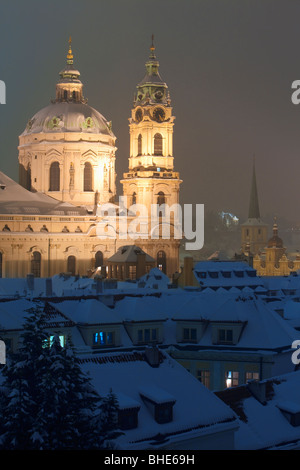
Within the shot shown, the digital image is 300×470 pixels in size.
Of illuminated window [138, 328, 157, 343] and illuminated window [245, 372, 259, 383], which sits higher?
illuminated window [138, 328, 157, 343]

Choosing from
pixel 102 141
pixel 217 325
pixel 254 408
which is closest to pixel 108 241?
pixel 102 141

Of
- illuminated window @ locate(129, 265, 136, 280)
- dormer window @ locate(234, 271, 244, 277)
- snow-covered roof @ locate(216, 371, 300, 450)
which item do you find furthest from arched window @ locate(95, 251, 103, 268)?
snow-covered roof @ locate(216, 371, 300, 450)

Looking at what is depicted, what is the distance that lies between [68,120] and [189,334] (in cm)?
6211

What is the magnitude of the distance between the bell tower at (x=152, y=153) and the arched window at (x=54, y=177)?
6.74m

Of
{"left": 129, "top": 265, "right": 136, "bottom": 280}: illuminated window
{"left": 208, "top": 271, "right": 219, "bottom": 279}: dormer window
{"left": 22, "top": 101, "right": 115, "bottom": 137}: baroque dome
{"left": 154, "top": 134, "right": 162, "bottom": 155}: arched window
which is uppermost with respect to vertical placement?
{"left": 22, "top": 101, "right": 115, "bottom": 137}: baroque dome

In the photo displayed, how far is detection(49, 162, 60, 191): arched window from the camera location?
98312 mm

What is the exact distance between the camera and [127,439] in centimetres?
2441

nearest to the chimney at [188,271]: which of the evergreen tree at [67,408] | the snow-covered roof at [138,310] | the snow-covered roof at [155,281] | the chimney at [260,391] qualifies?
the snow-covered roof at [155,281]

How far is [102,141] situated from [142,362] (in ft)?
238

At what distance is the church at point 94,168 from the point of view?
92438 millimetres

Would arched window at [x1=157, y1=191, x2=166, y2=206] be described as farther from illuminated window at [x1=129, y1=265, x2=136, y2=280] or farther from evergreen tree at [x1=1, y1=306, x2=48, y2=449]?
evergreen tree at [x1=1, y1=306, x2=48, y2=449]

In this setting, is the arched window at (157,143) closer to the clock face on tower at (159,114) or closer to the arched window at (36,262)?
the clock face on tower at (159,114)
